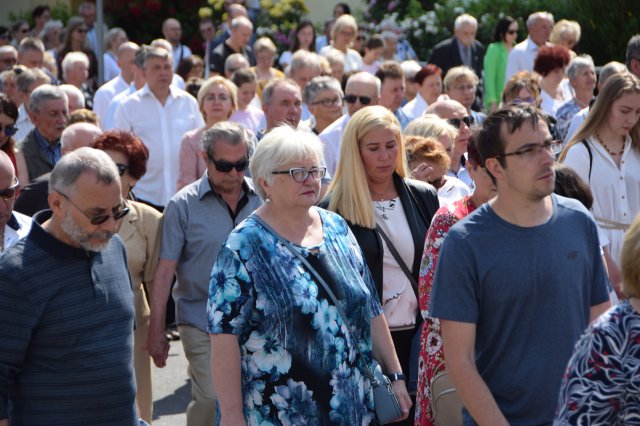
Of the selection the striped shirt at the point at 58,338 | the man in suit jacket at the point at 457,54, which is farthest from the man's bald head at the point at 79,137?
the man in suit jacket at the point at 457,54

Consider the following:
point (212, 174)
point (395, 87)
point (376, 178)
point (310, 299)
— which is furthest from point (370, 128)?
point (395, 87)

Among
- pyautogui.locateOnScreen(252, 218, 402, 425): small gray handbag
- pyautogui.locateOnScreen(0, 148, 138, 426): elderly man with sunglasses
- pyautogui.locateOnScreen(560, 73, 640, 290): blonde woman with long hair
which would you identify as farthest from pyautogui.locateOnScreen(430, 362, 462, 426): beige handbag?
pyautogui.locateOnScreen(560, 73, 640, 290): blonde woman with long hair

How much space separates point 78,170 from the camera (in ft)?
15.1

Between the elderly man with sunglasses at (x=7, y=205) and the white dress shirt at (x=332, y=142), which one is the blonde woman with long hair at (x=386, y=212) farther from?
the white dress shirt at (x=332, y=142)

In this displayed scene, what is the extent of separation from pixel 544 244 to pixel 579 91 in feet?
24.6

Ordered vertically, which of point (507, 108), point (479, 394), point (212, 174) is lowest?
point (479, 394)

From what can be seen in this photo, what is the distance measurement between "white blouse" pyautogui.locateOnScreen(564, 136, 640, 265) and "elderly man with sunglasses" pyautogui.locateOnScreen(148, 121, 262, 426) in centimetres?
213

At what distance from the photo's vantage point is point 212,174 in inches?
260

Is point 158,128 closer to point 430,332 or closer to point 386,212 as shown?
point 386,212

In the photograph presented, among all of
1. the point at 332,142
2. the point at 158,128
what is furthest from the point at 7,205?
the point at 158,128

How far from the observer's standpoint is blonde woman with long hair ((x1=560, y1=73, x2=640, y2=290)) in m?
6.97

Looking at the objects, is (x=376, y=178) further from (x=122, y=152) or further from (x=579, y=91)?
(x=579, y=91)

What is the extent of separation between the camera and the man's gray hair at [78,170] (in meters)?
4.61

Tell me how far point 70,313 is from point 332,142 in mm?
5075
